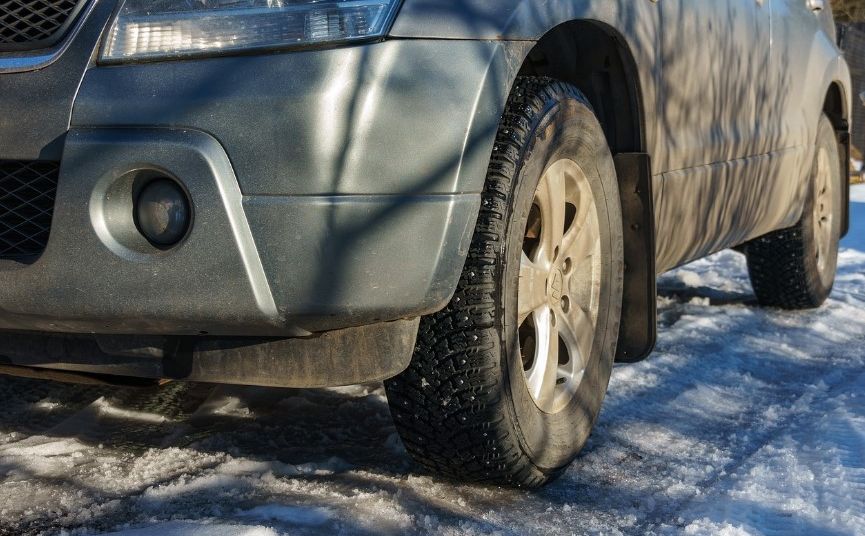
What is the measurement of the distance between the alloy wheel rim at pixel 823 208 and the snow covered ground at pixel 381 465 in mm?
1487

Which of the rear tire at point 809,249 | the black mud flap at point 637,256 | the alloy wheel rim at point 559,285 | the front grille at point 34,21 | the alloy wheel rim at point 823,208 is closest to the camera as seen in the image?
the front grille at point 34,21

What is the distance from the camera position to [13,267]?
1.97 metres

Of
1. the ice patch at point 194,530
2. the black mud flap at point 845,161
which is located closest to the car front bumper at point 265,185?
the ice patch at point 194,530

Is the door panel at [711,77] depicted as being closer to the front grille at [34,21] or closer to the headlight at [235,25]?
the headlight at [235,25]

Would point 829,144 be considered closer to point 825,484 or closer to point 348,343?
point 825,484

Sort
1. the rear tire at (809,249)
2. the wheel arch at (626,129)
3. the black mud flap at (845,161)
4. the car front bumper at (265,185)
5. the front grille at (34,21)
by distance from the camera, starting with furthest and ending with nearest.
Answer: the black mud flap at (845,161) → the rear tire at (809,249) → the wheel arch at (626,129) → the front grille at (34,21) → the car front bumper at (265,185)

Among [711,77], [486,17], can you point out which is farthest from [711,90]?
[486,17]

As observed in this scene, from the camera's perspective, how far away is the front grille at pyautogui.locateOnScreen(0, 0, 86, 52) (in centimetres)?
197

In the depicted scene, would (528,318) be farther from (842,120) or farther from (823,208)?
(842,120)

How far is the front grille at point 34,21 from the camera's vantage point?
197 cm

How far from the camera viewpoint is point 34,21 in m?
2.02

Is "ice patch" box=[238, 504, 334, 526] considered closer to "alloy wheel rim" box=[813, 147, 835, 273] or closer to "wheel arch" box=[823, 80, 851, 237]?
"alloy wheel rim" box=[813, 147, 835, 273]

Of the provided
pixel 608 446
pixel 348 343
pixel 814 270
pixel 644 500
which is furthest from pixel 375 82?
pixel 814 270

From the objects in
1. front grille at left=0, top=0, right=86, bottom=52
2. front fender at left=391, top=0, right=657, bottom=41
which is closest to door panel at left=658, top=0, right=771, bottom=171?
front fender at left=391, top=0, right=657, bottom=41
